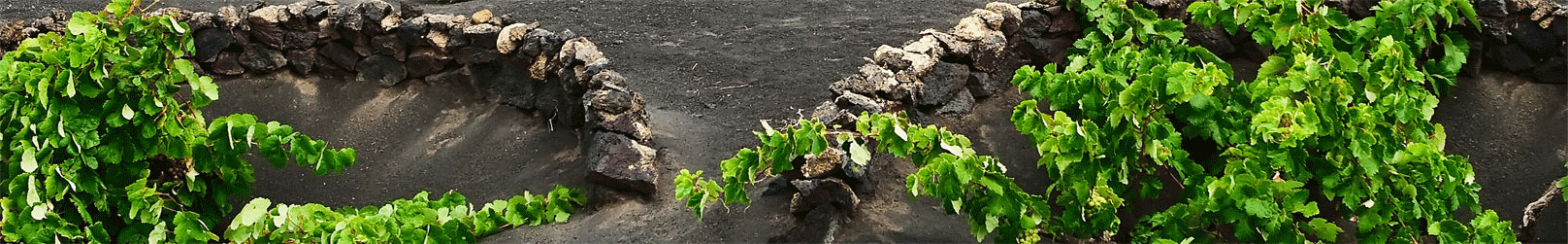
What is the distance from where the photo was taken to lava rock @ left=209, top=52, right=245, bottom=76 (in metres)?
10.9

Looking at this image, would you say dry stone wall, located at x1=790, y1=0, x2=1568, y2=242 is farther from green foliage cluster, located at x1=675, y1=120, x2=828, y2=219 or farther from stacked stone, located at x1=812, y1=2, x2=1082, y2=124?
green foliage cluster, located at x1=675, y1=120, x2=828, y2=219

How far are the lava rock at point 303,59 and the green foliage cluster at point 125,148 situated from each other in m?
2.41

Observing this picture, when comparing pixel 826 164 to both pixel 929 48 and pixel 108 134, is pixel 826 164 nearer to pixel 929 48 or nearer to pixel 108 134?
pixel 929 48

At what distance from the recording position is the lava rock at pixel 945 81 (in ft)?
29.9

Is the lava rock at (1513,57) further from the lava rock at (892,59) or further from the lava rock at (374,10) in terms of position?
Answer: the lava rock at (374,10)

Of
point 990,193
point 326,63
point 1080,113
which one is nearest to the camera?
point 990,193

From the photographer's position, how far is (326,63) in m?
10.8

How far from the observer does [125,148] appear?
808 cm

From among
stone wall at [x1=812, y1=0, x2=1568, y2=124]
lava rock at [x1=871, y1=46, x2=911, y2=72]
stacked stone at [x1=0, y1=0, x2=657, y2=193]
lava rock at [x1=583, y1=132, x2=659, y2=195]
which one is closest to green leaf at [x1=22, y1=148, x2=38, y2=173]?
stacked stone at [x1=0, y1=0, x2=657, y2=193]

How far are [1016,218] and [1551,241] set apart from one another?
325 centimetres

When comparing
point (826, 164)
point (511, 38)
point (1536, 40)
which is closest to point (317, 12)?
point (511, 38)

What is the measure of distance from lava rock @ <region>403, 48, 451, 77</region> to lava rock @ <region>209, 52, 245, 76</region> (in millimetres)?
1180

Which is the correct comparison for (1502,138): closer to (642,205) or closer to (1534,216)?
(1534,216)

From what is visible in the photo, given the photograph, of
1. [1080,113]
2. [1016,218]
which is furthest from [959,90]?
[1016,218]
